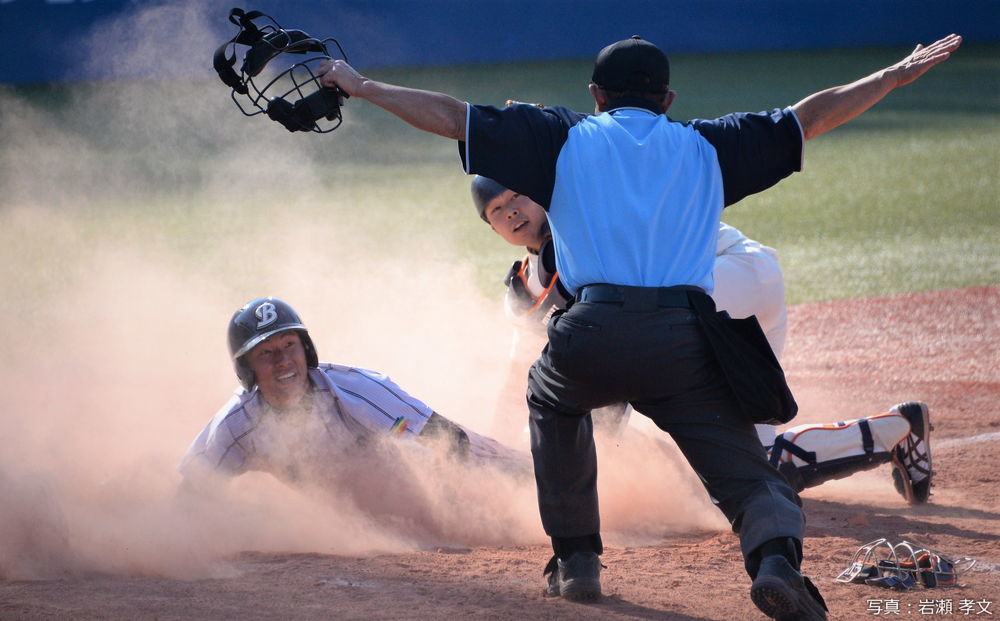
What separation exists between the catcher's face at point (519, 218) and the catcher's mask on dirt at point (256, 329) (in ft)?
3.22

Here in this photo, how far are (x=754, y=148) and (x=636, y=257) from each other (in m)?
0.53

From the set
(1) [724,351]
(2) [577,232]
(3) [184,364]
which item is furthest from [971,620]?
(3) [184,364]

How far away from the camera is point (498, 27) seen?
18047 mm

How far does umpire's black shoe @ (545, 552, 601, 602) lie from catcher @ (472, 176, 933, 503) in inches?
53.6

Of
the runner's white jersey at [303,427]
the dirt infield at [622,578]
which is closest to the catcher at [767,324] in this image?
the dirt infield at [622,578]

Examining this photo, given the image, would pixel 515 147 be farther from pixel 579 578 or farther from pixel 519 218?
pixel 519 218

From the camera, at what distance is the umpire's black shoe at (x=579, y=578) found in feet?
11.6

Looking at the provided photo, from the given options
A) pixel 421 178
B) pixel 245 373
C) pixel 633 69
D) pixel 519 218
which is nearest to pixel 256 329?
pixel 245 373

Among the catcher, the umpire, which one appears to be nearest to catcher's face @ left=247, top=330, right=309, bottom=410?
the catcher

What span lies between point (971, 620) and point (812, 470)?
4.56 feet

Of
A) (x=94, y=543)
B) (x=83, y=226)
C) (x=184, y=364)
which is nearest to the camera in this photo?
(x=94, y=543)

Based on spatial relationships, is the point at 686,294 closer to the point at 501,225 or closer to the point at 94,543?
the point at 501,225

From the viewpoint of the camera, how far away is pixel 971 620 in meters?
3.38

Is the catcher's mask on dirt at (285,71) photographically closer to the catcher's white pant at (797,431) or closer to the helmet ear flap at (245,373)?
the helmet ear flap at (245,373)
